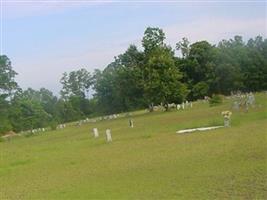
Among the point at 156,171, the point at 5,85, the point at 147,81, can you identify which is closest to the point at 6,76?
the point at 5,85

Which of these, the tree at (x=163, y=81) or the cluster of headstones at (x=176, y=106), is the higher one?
the tree at (x=163, y=81)

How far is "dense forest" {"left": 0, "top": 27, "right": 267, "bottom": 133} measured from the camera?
61.9 meters

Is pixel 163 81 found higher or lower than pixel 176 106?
higher

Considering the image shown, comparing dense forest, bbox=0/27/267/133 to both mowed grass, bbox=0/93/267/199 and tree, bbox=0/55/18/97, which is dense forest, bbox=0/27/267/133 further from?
mowed grass, bbox=0/93/267/199

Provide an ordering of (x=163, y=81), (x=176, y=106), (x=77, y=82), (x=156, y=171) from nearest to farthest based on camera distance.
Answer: (x=156, y=171), (x=163, y=81), (x=176, y=106), (x=77, y=82)

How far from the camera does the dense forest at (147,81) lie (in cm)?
6193

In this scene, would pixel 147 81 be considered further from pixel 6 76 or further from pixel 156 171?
pixel 156 171

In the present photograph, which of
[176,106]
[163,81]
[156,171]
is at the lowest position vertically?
[156,171]

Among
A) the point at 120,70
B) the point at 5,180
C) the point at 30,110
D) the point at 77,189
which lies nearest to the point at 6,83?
the point at 30,110

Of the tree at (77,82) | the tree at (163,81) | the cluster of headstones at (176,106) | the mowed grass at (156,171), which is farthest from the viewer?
the tree at (77,82)

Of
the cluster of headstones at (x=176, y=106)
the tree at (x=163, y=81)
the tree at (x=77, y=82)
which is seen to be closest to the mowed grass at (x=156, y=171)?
the cluster of headstones at (x=176, y=106)

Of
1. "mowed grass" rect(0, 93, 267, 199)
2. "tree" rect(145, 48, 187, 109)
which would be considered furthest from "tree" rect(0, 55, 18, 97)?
"mowed grass" rect(0, 93, 267, 199)

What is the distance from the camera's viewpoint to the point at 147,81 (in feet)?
206

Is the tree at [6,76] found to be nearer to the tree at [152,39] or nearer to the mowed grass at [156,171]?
the tree at [152,39]
